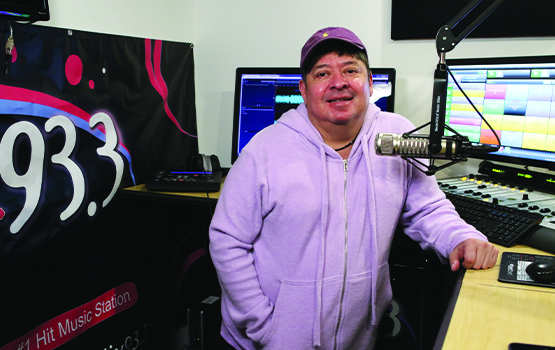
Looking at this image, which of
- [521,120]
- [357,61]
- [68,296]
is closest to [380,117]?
[357,61]

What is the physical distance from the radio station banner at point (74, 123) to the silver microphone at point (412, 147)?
1.16 m

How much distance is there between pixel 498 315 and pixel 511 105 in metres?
0.98

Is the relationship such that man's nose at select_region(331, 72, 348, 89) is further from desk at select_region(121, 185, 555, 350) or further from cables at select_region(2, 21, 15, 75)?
cables at select_region(2, 21, 15, 75)

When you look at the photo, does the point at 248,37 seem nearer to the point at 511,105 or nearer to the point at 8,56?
the point at 8,56

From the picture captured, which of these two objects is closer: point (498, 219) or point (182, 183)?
point (498, 219)

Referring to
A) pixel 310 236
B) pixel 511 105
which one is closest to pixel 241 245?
pixel 310 236

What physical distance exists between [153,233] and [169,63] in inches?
31.9

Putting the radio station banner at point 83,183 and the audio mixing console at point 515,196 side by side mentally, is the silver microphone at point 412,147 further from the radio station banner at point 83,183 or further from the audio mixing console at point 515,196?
the radio station banner at point 83,183

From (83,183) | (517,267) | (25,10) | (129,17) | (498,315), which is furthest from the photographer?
(129,17)

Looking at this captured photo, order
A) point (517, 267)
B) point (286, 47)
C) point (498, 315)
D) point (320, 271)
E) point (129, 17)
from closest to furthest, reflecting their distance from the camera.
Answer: point (498, 315)
point (517, 267)
point (320, 271)
point (129, 17)
point (286, 47)

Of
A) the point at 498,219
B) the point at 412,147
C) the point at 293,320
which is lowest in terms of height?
the point at 293,320

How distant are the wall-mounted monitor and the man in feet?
2.82

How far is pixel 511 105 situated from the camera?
58.4 inches

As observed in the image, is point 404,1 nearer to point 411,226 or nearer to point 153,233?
point 411,226
